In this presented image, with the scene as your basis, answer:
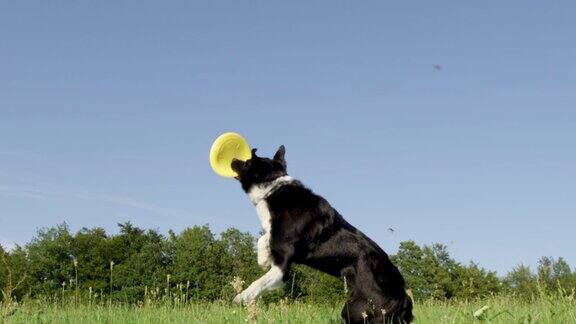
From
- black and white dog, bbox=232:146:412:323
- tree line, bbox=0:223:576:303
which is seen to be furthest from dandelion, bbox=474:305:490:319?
tree line, bbox=0:223:576:303

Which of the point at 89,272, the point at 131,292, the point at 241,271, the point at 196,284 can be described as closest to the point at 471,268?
the point at 241,271

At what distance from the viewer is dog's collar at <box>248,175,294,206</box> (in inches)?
343

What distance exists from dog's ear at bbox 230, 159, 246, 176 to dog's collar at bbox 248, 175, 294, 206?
41cm

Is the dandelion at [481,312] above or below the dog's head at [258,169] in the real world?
below

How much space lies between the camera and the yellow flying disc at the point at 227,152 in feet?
31.4

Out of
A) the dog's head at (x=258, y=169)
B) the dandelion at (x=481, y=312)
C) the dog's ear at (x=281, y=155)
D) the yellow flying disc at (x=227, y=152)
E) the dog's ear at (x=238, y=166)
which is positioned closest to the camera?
the dandelion at (x=481, y=312)

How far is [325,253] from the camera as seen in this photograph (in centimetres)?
811

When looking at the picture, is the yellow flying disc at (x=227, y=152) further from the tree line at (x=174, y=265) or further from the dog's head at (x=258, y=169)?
the tree line at (x=174, y=265)

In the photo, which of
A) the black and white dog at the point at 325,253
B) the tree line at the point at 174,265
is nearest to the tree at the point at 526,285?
the black and white dog at the point at 325,253

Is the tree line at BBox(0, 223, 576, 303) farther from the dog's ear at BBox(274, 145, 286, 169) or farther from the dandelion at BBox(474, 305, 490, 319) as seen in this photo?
the dandelion at BBox(474, 305, 490, 319)

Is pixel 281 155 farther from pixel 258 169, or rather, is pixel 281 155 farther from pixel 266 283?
pixel 266 283

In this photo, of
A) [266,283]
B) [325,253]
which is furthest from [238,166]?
[266,283]

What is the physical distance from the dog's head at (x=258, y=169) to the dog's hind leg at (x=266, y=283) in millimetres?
1457

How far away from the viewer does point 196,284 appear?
1810 inches
